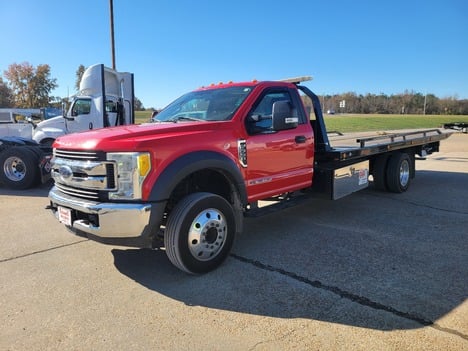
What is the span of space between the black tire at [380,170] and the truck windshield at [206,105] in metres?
4.19

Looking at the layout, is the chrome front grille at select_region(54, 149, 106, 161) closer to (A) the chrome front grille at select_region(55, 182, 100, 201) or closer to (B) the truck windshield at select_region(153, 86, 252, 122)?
(A) the chrome front grille at select_region(55, 182, 100, 201)

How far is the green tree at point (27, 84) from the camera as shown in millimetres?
76250

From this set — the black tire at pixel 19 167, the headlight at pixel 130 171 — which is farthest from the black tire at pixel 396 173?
the black tire at pixel 19 167

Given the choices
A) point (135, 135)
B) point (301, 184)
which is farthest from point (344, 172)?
point (135, 135)

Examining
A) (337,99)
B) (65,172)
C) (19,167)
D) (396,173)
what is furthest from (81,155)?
(337,99)

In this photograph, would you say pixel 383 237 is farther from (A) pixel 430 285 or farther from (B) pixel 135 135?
(B) pixel 135 135

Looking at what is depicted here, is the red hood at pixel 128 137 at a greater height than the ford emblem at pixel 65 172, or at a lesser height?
greater

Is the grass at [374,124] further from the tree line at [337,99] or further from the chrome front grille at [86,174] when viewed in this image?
the chrome front grille at [86,174]

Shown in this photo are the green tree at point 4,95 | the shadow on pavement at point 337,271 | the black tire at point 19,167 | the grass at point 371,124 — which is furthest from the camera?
the green tree at point 4,95

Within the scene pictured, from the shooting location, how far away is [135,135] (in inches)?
146

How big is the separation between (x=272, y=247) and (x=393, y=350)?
7.39 feet

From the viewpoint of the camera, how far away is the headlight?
11.5 ft

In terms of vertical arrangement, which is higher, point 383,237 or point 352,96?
point 352,96

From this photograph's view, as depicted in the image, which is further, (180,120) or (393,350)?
(180,120)
